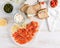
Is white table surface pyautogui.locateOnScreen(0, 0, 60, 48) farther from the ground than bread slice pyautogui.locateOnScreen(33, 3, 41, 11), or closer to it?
closer to it

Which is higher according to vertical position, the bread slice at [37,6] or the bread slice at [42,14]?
the bread slice at [37,6]

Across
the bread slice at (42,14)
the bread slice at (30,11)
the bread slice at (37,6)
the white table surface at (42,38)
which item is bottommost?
the white table surface at (42,38)

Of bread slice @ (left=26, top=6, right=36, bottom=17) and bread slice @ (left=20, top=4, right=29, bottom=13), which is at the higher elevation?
bread slice @ (left=20, top=4, right=29, bottom=13)

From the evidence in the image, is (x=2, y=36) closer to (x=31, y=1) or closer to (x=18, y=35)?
(x=18, y=35)

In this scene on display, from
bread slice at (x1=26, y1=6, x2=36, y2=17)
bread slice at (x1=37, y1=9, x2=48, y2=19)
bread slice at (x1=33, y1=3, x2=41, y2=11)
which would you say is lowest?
bread slice at (x1=37, y1=9, x2=48, y2=19)

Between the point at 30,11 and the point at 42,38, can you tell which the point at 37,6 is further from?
the point at 42,38

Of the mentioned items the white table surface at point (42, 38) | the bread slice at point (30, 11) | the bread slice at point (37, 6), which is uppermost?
the bread slice at point (37, 6)

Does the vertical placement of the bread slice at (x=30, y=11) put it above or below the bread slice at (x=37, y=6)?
below

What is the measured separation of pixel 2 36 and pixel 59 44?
1.10 feet

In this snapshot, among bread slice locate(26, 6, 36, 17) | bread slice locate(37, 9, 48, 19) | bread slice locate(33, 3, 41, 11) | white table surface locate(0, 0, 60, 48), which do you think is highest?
bread slice locate(33, 3, 41, 11)

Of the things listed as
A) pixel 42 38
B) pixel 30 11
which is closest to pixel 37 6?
pixel 30 11

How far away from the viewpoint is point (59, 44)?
1.50 m

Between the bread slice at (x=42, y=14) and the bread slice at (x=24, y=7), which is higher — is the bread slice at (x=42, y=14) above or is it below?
below

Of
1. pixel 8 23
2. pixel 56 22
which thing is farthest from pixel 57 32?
pixel 8 23
